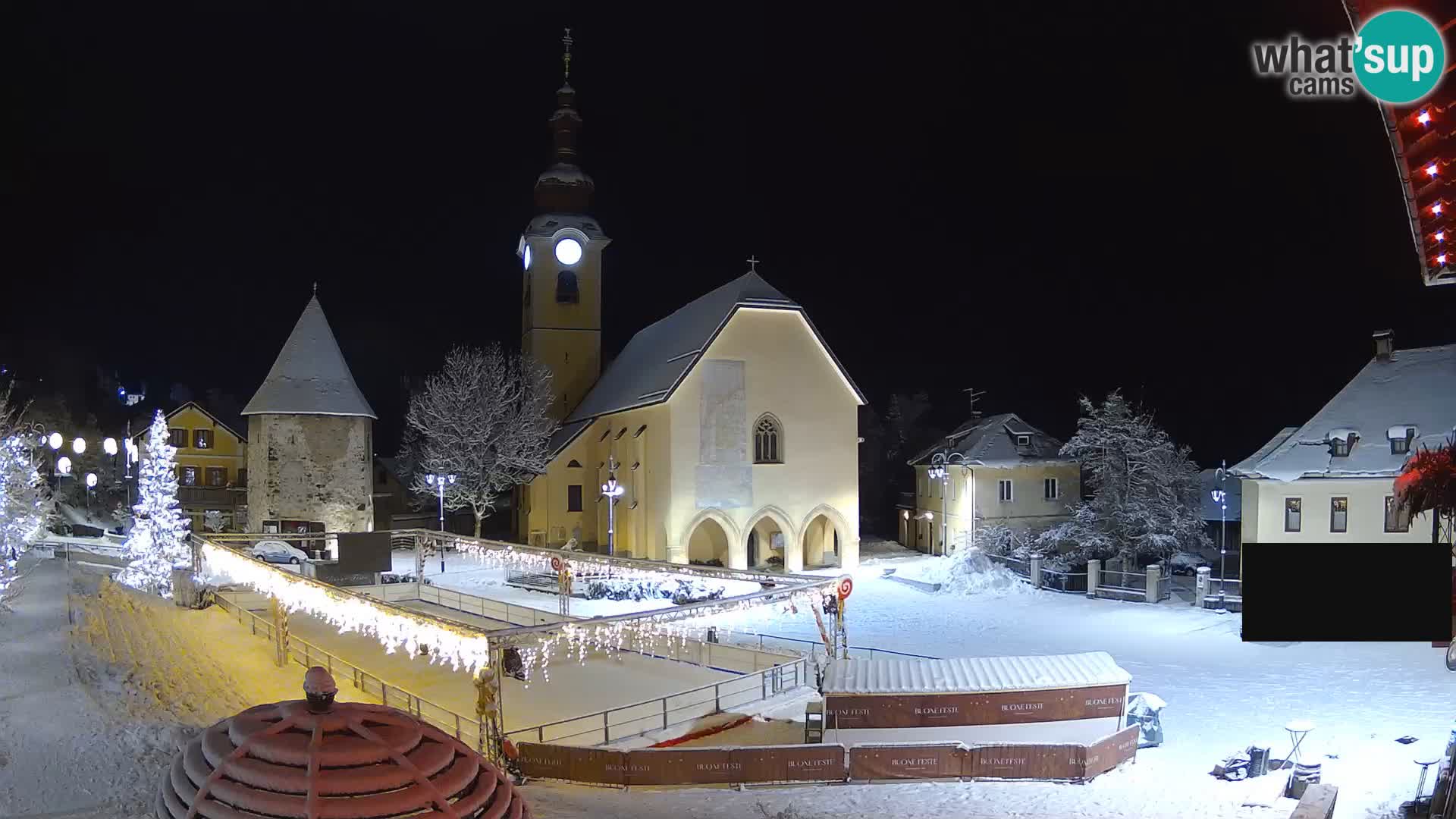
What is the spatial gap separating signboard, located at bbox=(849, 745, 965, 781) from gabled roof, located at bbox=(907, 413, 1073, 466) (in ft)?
89.0

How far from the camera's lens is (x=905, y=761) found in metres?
14.3

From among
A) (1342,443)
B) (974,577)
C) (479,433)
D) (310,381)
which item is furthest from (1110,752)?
(310,381)

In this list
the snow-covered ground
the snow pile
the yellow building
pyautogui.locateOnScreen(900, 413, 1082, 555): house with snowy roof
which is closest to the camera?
the snow-covered ground

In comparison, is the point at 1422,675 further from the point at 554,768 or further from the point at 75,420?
the point at 75,420

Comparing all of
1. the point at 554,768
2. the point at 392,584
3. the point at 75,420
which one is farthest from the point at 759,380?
the point at 75,420

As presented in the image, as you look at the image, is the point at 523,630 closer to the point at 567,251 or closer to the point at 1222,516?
the point at 567,251

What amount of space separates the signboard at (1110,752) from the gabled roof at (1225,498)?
3213cm

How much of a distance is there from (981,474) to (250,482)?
104ft

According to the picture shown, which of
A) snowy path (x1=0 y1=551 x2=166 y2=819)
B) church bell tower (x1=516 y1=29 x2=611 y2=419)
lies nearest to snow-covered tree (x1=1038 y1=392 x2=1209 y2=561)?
church bell tower (x1=516 y1=29 x2=611 y2=419)

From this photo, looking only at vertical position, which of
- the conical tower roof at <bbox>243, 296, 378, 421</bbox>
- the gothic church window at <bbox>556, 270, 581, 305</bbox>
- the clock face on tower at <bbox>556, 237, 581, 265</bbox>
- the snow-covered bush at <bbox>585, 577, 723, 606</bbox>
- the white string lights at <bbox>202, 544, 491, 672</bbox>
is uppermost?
the clock face on tower at <bbox>556, 237, 581, 265</bbox>

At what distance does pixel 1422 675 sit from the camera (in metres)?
18.9

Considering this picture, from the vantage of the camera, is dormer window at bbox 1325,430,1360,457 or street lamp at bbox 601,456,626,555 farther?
street lamp at bbox 601,456,626,555

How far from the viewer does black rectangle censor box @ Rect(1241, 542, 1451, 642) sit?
6188mm

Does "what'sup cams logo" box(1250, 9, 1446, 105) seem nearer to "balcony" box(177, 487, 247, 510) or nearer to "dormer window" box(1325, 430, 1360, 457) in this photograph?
"dormer window" box(1325, 430, 1360, 457)
